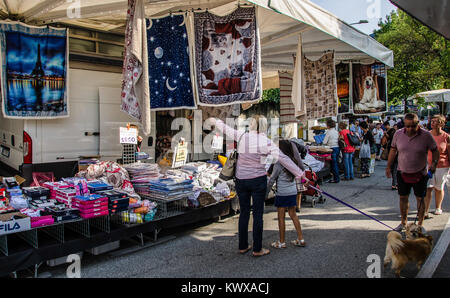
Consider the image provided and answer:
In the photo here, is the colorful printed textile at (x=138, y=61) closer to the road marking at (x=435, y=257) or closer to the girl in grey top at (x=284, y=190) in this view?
the girl in grey top at (x=284, y=190)

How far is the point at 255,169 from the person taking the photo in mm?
4633

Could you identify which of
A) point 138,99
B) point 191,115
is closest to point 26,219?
point 138,99

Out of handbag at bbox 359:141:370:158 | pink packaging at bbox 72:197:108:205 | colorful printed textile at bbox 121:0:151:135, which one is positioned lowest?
pink packaging at bbox 72:197:108:205

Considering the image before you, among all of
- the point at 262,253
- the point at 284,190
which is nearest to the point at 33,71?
the point at 284,190

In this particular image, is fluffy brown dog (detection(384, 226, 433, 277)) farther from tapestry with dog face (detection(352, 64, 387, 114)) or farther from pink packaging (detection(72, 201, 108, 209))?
tapestry with dog face (detection(352, 64, 387, 114))

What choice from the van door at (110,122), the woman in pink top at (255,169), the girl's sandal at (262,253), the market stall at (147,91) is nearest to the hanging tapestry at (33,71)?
the market stall at (147,91)

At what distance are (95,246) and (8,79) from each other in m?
3.41

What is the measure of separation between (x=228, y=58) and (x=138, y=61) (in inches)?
66.0

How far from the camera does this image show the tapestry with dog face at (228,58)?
5527 millimetres

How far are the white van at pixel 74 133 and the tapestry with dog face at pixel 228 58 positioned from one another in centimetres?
207

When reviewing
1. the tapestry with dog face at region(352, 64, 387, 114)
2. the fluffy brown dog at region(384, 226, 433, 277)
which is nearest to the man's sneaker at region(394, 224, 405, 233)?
the fluffy brown dog at region(384, 226, 433, 277)

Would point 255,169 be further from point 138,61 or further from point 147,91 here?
point 138,61

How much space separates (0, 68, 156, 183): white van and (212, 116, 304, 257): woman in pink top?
300 centimetres

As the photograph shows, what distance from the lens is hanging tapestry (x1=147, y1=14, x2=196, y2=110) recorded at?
5.96m
